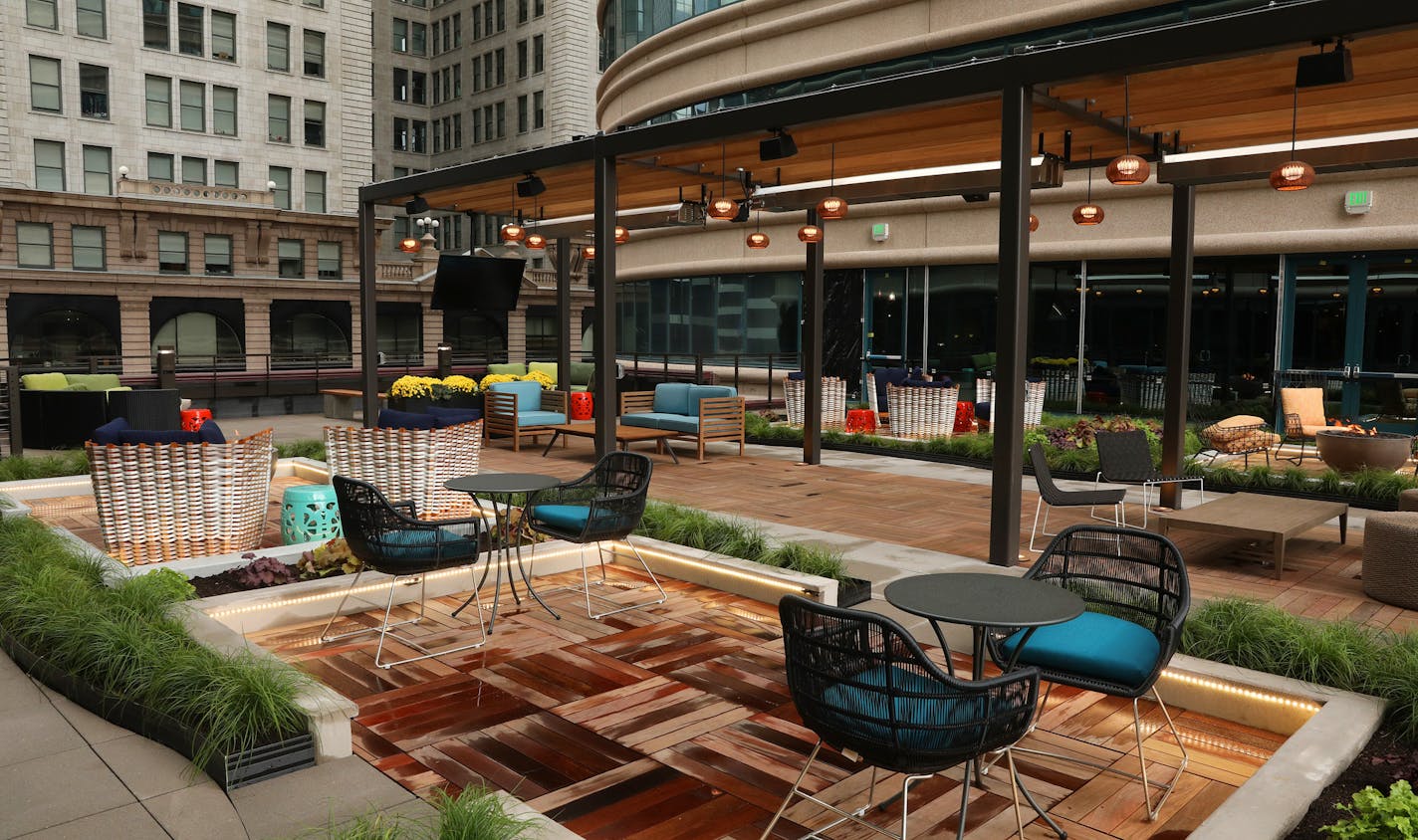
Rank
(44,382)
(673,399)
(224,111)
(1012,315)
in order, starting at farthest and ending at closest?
(224,111), (44,382), (673,399), (1012,315)

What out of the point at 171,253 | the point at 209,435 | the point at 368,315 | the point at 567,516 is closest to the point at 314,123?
the point at 171,253

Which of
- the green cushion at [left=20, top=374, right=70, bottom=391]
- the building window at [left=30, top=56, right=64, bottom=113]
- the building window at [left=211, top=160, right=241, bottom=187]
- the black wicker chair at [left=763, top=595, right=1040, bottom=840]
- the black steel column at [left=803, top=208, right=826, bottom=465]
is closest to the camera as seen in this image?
the black wicker chair at [left=763, top=595, right=1040, bottom=840]

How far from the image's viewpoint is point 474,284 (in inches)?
658

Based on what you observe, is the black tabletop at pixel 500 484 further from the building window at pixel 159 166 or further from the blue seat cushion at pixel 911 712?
the building window at pixel 159 166

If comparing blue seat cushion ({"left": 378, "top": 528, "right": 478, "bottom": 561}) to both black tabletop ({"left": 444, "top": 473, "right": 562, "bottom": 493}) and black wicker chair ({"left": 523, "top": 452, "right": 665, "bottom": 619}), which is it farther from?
black wicker chair ({"left": 523, "top": 452, "right": 665, "bottom": 619})

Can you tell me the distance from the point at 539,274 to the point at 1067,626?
4504 centimetres

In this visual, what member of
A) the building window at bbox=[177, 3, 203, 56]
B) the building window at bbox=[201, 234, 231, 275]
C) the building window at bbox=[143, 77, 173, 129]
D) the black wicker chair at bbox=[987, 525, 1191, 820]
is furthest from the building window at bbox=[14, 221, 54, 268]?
the black wicker chair at bbox=[987, 525, 1191, 820]

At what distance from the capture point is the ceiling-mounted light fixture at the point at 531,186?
1153 centimetres

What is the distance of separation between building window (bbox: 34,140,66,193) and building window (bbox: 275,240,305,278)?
7283 mm

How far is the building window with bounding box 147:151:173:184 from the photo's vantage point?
121 ft

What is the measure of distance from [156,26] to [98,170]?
5.88 metres

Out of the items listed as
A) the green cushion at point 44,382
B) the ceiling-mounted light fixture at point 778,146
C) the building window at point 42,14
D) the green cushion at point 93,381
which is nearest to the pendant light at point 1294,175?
the ceiling-mounted light fixture at point 778,146

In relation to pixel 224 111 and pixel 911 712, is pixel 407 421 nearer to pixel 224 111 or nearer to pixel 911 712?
pixel 911 712

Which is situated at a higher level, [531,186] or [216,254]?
[216,254]
